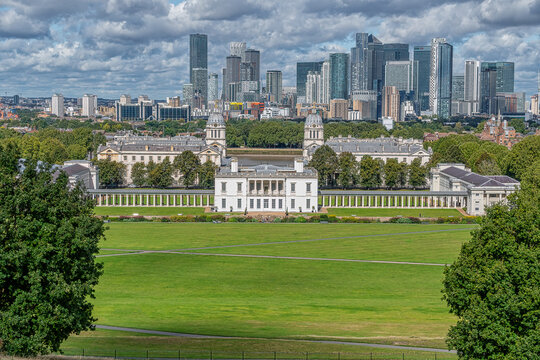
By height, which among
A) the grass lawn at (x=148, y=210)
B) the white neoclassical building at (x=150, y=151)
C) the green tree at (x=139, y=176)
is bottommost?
the grass lawn at (x=148, y=210)

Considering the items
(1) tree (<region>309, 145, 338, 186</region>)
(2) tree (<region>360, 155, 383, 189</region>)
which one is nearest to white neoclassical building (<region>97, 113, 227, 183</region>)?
(1) tree (<region>309, 145, 338, 186</region>)

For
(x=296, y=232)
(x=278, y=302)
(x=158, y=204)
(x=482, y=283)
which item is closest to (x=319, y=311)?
(x=278, y=302)

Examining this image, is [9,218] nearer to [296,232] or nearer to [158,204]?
[296,232]

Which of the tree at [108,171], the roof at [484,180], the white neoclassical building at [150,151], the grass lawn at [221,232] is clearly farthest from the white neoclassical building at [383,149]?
the grass lawn at [221,232]

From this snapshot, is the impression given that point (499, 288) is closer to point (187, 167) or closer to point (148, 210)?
point (148, 210)

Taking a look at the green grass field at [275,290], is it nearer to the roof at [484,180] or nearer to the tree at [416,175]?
the roof at [484,180]
